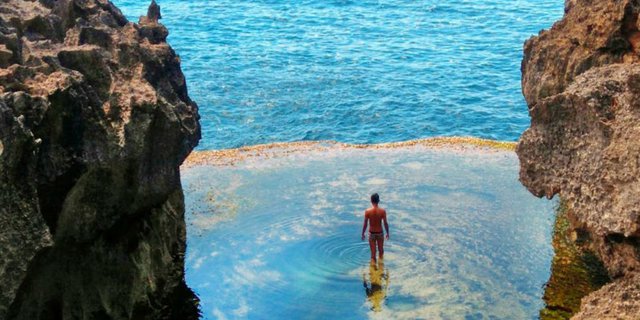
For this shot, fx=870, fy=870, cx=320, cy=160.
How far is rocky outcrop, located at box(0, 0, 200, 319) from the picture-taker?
52.1 feet

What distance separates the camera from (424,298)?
76.1 feet

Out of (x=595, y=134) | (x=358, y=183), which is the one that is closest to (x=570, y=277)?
(x=595, y=134)

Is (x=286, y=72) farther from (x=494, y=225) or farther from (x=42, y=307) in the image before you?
(x=42, y=307)

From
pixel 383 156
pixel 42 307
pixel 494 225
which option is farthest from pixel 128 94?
pixel 383 156

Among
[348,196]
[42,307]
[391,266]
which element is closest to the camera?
[42,307]

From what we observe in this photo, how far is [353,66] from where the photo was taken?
5856cm

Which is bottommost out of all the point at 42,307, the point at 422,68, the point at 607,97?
the point at 422,68

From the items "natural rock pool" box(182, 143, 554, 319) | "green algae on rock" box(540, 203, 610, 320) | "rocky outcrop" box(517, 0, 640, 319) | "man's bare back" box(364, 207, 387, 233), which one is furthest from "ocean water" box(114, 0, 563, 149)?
"rocky outcrop" box(517, 0, 640, 319)

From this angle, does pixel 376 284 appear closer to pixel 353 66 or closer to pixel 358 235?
pixel 358 235

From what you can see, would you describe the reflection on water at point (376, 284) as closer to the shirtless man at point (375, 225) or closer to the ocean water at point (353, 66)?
the shirtless man at point (375, 225)

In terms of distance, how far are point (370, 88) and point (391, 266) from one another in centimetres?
2950

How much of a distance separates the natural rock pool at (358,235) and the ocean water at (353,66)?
32.3ft

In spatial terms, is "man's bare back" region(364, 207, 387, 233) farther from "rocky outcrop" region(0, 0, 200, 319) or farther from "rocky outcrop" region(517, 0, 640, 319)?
"rocky outcrop" region(0, 0, 200, 319)

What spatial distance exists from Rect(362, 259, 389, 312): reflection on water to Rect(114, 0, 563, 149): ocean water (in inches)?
765
